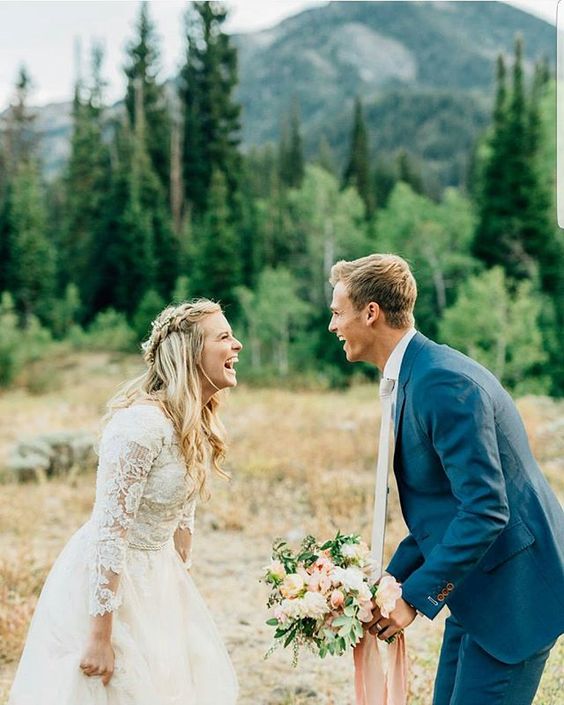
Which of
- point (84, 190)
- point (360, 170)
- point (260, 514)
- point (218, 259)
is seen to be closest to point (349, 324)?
point (260, 514)

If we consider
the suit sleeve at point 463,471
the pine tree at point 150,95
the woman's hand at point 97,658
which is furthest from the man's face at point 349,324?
the pine tree at point 150,95

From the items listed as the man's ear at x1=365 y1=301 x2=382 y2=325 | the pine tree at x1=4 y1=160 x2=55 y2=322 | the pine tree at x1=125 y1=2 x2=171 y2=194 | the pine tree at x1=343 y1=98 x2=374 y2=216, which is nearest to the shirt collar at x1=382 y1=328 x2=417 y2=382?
the man's ear at x1=365 y1=301 x2=382 y2=325

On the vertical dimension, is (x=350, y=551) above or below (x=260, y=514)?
above

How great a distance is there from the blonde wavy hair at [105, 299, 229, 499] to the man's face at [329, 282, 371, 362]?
49cm

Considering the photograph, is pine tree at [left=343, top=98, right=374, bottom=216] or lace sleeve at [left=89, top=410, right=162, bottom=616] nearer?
lace sleeve at [left=89, top=410, right=162, bottom=616]

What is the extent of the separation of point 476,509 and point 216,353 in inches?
39.9

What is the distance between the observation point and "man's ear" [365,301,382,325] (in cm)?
286


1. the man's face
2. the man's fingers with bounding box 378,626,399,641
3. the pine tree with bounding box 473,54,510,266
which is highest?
the pine tree with bounding box 473,54,510,266

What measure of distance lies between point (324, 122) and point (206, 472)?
7995 centimetres

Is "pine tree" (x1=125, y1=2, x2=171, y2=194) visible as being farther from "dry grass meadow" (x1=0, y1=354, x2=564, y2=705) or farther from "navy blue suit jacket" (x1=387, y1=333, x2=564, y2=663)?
"navy blue suit jacket" (x1=387, y1=333, x2=564, y2=663)

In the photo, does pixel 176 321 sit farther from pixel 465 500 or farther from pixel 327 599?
pixel 465 500

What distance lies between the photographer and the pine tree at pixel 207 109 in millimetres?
34156

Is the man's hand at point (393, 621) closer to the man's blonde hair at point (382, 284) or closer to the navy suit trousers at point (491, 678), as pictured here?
the navy suit trousers at point (491, 678)

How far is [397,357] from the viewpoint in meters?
2.90
